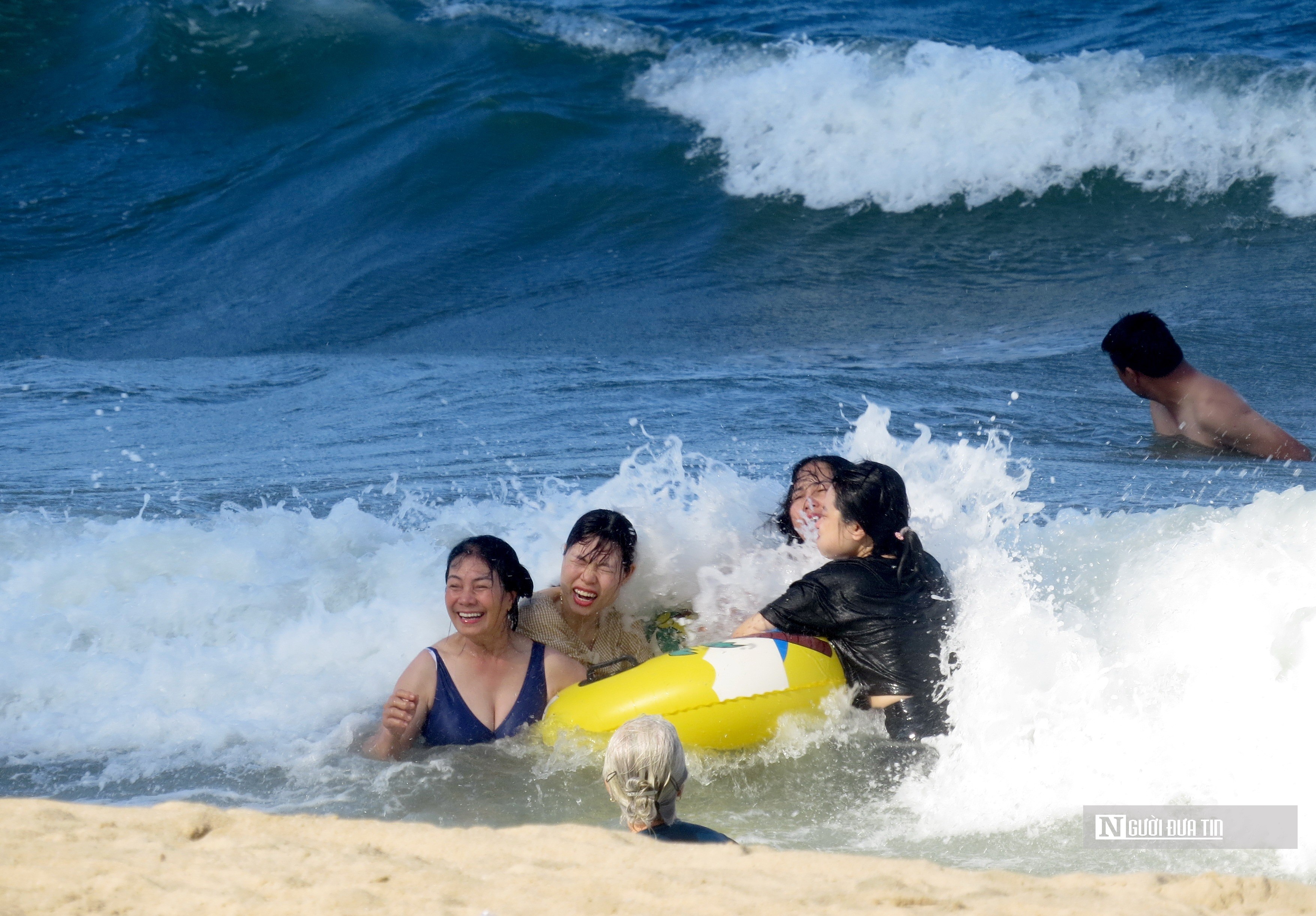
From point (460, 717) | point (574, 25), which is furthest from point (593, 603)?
point (574, 25)

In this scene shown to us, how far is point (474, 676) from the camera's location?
4.34m

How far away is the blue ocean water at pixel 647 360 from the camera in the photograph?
4.07 metres

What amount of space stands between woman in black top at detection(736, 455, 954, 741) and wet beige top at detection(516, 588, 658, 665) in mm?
679

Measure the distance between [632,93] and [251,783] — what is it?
11.7 metres

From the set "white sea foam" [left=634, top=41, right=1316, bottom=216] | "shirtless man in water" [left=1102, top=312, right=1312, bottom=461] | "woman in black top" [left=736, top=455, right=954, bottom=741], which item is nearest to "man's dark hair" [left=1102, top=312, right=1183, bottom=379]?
"shirtless man in water" [left=1102, top=312, right=1312, bottom=461]

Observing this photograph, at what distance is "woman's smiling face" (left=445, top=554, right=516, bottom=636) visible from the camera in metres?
4.26

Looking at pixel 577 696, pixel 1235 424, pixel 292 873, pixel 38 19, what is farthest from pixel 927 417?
pixel 38 19

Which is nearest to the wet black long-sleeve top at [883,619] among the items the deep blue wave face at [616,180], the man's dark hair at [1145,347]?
the man's dark hair at [1145,347]

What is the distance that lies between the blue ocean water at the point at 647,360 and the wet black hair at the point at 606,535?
46 cm

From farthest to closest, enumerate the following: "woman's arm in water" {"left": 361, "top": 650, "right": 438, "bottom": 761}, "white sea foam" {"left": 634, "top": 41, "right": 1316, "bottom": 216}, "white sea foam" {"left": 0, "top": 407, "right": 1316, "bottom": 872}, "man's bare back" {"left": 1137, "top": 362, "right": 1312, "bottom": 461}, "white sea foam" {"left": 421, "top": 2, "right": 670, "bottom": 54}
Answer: "white sea foam" {"left": 421, "top": 2, "right": 670, "bottom": 54}, "white sea foam" {"left": 634, "top": 41, "right": 1316, "bottom": 216}, "man's bare back" {"left": 1137, "top": 362, "right": 1312, "bottom": 461}, "woman's arm in water" {"left": 361, "top": 650, "right": 438, "bottom": 761}, "white sea foam" {"left": 0, "top": 407, "right": 1316, "bottom": 872}

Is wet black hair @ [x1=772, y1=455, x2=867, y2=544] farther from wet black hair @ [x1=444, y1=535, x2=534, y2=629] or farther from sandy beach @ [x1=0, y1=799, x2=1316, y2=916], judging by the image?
sandy beach @ [x1=0, y1=799, x2=1316, y2=916]

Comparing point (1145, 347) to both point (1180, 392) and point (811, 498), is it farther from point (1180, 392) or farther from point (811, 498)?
point (811, 498)

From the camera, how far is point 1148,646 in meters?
4.18

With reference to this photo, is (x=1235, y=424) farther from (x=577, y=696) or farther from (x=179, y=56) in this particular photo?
(x=179, y=56)
